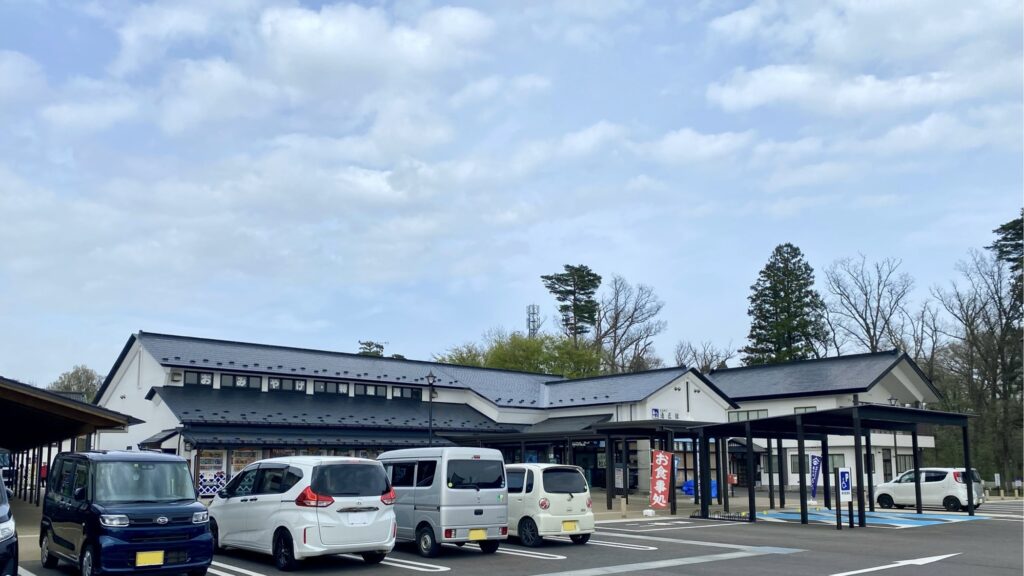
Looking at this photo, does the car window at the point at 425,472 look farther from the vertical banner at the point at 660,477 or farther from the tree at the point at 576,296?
the tree at the point at 576,296

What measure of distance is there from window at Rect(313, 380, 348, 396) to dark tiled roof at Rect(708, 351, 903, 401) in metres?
22.5

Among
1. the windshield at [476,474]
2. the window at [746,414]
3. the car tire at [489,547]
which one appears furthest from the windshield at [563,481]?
the window at [746,414]

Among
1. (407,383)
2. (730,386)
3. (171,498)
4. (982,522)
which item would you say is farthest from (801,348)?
(171,498)

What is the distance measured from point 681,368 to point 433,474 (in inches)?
1129

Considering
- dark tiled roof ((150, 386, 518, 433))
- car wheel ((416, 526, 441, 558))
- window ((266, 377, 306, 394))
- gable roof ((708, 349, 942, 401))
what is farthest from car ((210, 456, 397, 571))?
gable roof ((708, 349, 942, 401))

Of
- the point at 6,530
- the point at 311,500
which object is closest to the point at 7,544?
the point at 6,530

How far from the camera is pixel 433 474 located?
15.0 meters

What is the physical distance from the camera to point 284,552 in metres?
12.6

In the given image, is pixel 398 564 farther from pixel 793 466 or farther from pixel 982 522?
pixel 793 466

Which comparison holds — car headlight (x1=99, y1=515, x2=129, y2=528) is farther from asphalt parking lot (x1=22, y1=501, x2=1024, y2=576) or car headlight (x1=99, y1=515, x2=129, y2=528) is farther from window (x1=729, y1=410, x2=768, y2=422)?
window (x1=729, y1=410, x2=768, y2=422)

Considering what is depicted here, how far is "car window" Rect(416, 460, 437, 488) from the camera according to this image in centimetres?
1508

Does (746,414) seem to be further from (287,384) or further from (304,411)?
(287,384)

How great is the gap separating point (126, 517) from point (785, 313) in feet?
203

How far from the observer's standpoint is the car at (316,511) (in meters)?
12.3
